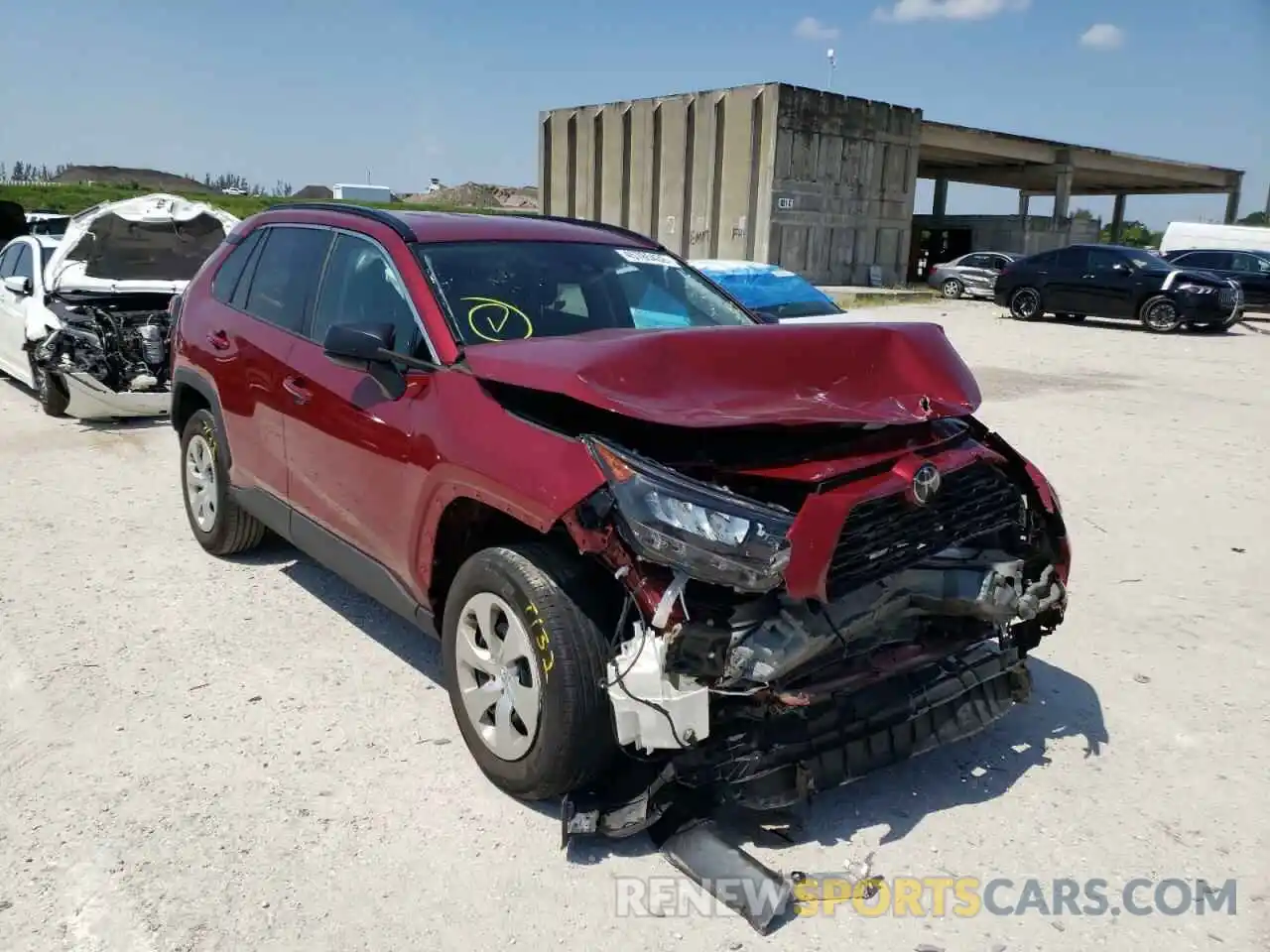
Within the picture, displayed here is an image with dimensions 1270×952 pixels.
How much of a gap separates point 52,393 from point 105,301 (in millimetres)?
1044

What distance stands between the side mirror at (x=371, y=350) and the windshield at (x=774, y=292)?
7276 millimetres

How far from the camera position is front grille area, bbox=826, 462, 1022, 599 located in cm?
281

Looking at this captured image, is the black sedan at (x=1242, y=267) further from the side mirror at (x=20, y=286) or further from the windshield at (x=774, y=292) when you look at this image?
the side mirror at (x=20, y=286)

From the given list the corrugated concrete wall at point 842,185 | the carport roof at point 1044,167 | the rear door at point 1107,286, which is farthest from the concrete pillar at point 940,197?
the rear door at point 1107,286

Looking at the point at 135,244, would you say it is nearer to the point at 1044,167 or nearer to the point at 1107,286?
the point at 1107,286

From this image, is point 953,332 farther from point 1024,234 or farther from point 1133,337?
point 1024,234

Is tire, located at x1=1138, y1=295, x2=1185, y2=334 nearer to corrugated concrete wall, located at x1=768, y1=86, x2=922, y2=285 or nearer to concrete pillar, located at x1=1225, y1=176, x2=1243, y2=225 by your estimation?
corrugated concrete wall, located at x1=768, y1=86, x2=922, y2=285

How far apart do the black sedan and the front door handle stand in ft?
73.4

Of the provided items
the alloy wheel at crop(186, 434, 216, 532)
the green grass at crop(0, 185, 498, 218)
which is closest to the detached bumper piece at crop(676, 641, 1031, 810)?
the alloy wheel at crop(186, 434, 216, 532)

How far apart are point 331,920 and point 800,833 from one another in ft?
4.57

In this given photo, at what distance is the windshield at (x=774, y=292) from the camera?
35.3 ft

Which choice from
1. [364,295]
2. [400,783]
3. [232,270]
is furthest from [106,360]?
[400,783]

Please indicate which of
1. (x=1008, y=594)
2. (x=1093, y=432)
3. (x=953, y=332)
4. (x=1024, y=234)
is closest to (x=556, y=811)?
(x=1008, y=594)

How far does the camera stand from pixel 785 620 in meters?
2.75
